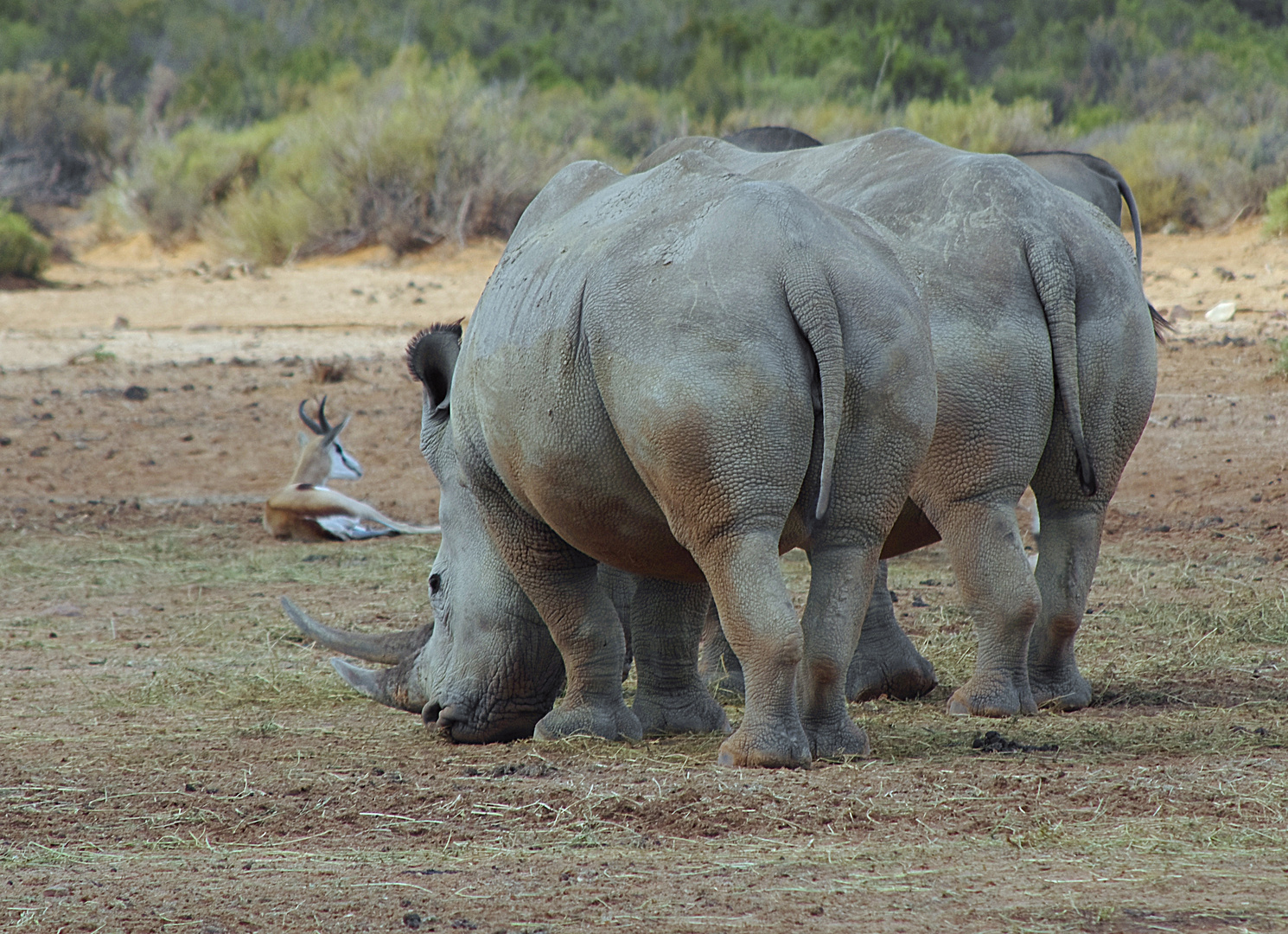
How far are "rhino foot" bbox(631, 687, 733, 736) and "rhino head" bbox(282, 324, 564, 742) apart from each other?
1.06 feet

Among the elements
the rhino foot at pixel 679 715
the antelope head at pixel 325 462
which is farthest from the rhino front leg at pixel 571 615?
the antelope head at pixel 325 462

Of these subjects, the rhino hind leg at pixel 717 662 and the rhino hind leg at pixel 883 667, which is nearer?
the rhino hind leg at pixel 883 667

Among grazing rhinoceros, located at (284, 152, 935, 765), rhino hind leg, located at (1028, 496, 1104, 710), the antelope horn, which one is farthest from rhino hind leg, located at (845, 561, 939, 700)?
the antelope horn

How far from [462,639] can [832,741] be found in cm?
140

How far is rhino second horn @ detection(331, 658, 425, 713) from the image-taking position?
5.80 metres

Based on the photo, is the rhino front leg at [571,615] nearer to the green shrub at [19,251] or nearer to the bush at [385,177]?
the bush at [385,177]

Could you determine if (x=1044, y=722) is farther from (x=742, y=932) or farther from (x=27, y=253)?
(x=27, y=253)

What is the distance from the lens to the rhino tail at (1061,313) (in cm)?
546

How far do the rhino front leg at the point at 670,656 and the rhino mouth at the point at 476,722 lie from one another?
37 cm

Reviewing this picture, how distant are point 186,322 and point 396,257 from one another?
4.07 meters

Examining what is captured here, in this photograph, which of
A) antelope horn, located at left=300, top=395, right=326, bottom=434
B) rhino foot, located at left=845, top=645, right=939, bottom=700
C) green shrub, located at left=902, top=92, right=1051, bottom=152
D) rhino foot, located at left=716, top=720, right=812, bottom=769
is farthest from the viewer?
green shrub, located at left=902, top=92, right=1051, bottom=152

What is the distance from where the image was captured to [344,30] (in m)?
40.8

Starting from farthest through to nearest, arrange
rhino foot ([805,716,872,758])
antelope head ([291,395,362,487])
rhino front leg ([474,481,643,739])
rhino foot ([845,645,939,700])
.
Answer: antelope head ([291,395,362,487]) < rhino foot ([845,645,939,700]) < rhino front leg ([474,481,643,739]) < rhino foot ([805,716,872,758])

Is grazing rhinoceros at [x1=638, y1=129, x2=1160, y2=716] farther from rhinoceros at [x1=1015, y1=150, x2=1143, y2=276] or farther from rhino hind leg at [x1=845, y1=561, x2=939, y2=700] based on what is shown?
rhinoceros at [x1=1015, y1=150, x2=1143, y2=276]
